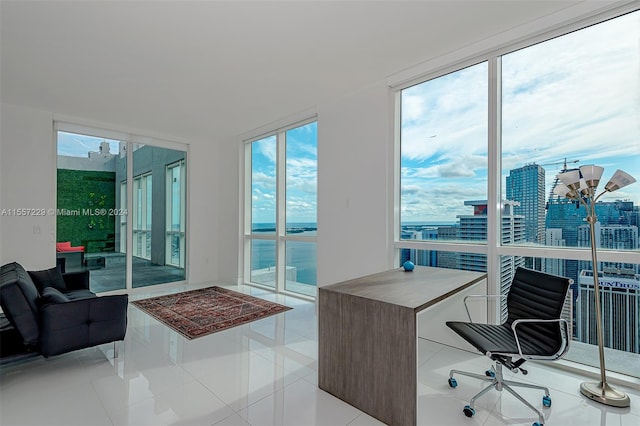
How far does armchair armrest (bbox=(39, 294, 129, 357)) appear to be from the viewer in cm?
265

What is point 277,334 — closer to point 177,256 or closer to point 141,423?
point 141,423

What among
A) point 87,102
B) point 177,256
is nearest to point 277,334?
point 177,256

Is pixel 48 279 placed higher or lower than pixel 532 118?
lower

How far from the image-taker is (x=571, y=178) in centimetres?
248

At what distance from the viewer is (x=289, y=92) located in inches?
171

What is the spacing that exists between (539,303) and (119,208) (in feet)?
20.4

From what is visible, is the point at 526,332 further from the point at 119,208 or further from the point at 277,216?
the point at 119,208

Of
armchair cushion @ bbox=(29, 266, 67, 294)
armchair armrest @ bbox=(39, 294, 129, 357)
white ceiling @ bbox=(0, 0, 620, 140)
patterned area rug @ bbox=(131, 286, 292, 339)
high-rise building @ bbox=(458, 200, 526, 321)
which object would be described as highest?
white ceiling @ bbox=(0, 0, 620, 140)

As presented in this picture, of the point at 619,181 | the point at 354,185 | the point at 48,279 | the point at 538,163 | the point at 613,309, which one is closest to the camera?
the point at 619,181

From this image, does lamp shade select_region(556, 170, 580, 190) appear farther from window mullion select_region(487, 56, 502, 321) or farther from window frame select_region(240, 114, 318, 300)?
window frame select_region(240, 114, 318, 300)

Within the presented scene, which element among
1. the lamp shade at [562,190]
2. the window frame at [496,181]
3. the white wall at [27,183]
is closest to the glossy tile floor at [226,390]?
the window frame at [496,181]

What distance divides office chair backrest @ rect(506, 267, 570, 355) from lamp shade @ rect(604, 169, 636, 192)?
0.83 m

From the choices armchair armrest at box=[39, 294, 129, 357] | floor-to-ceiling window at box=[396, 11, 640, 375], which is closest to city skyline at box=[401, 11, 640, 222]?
floor-to-ceiling window at box=[396, 11, 640, 375]

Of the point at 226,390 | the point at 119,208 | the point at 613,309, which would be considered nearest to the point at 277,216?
the point at 119,208
